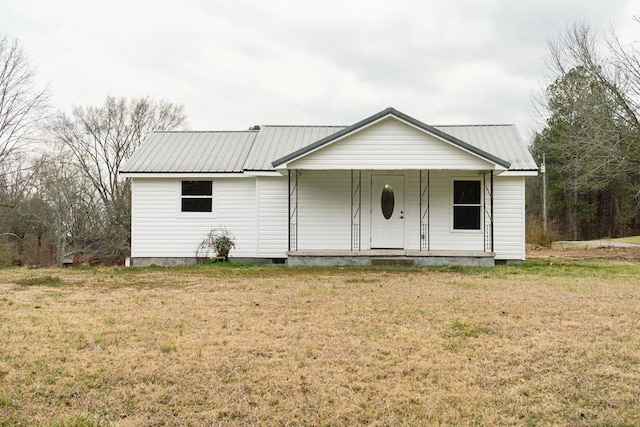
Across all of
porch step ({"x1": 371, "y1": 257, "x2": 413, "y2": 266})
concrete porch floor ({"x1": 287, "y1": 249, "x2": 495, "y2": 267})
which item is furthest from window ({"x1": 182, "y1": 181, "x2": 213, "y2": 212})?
porch step ({"x1": 371, "y1": 257, "x2": 413, "y2": 266})

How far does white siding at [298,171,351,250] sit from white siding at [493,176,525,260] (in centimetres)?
421

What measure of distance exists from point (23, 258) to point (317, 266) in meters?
24.4

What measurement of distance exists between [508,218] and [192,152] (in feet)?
31.9

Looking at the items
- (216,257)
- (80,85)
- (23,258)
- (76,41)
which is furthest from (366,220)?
(80,85)

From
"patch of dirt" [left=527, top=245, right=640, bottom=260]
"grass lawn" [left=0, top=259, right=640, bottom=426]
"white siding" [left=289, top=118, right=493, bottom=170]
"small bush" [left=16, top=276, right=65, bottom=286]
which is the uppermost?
"white siding" [left=289, top=118, right=493, bottom=170]

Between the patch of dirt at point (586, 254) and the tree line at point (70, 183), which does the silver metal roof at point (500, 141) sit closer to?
the patch of dirt at point (586, 254)

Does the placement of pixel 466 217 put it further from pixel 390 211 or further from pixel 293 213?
pixel 293 213

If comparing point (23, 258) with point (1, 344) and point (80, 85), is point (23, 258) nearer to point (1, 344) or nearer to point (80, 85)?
point (80, 85)

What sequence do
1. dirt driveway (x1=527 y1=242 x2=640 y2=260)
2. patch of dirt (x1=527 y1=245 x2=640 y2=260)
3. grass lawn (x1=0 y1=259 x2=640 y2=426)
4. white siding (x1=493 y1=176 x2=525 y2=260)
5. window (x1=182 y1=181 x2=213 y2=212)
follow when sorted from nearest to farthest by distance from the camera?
grass lawn (x1=0 y1=259 x2=640 y2=426)
white siding (x1=493 y1=176 x2=525 y2=260)
window (x1=182 y1=181 x2=213 y2=212)
patch of dirt (x1=527 y1=245 x2=640 y2=260)
dirt driveway (x1=527 y1=242 x2=640 y2=260)

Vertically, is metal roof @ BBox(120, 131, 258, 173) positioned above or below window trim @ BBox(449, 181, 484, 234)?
above

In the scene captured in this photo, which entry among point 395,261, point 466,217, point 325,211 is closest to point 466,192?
point 466,217

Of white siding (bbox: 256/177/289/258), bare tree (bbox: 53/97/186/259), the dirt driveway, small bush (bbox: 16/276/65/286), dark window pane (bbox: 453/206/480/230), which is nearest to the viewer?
small bush (bbox: 16/276/65/286)

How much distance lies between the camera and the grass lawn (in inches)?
159

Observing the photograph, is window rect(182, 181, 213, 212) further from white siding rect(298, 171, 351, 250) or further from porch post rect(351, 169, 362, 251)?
porch post rect(351, 169, 362, 251)
